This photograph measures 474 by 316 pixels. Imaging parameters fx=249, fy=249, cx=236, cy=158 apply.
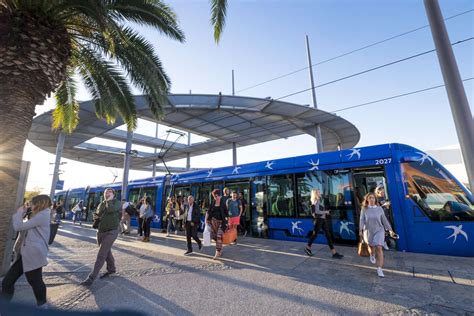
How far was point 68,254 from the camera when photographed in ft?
24.1

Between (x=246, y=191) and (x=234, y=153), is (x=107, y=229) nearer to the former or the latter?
(x=246, y=191)

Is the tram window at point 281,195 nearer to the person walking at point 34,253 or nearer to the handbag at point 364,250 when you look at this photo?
the handbag at point 364,250

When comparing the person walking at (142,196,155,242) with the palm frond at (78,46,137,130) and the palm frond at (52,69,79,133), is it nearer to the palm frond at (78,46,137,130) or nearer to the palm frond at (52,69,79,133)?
the palm frond at (78,46,137,130)

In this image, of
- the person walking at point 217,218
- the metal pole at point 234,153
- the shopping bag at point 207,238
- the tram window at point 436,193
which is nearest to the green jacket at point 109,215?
the person walking at point 217,218

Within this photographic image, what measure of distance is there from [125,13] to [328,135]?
15866mm

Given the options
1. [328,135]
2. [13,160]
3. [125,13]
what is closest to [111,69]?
[125,13]

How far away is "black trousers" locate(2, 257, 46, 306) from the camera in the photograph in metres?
3.46

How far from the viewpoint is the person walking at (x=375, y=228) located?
4.80 m

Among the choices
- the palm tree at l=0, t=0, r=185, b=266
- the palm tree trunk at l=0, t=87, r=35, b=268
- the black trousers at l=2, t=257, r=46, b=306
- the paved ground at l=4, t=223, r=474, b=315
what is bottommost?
the paved ground at l=4, t=223, r=474, b=315

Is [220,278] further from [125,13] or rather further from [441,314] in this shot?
[125,13]

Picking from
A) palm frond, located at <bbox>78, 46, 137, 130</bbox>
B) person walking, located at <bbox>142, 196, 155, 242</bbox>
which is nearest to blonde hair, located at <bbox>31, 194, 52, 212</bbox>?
palm frond, located at <bbox>78, 46, 137, 130</bbox>

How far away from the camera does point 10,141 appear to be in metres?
4.41

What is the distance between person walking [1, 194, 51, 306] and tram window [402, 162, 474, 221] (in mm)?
7816

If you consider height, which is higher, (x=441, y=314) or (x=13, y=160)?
(x=13, y=160)
